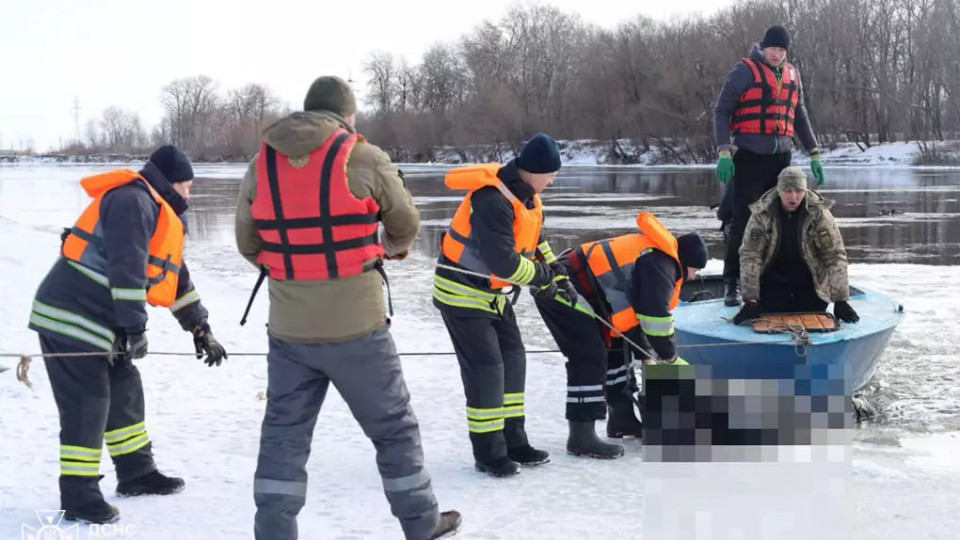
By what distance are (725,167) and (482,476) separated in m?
3.33

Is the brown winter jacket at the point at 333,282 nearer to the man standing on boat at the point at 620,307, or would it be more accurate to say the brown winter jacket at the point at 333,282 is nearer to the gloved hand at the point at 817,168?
the man standing on boat at the point at 620,307

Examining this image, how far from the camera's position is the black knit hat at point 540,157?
448cm

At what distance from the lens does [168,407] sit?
5.53m

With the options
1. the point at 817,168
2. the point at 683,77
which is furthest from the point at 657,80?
the point at 817,168

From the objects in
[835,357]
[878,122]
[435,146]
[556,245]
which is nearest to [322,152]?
[835,357]

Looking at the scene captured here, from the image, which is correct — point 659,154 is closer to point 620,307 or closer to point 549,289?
point 620,307

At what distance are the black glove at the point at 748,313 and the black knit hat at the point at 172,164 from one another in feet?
11.6

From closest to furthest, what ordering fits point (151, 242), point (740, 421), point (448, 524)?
point (740, 421) < point (448, 524) < point (151, 242)

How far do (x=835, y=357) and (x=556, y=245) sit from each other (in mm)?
9629

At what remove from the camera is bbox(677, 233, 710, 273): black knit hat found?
484cm

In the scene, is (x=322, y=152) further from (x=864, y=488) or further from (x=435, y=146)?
(x=435, y=146)

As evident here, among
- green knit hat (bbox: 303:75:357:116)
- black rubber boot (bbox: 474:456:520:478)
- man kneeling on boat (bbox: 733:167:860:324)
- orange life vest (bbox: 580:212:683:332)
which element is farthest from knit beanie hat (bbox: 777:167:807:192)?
green knit hat (bbox: 303:75:357:116)

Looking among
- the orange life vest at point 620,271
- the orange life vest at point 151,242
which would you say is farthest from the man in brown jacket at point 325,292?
the orange life vest at point 620,271

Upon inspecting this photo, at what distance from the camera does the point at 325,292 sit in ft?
10.4
